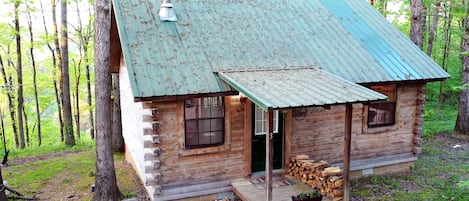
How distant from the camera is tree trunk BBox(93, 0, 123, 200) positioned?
24.9 feet

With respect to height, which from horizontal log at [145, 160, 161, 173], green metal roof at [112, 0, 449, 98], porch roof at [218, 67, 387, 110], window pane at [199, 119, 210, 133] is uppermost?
green metal roof at [112, 0, 449, 98]

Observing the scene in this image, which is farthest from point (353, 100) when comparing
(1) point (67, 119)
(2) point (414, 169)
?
(1) point (67, 119)

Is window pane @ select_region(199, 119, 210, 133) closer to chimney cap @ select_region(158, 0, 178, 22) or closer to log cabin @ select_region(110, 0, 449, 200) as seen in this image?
log cabin @ select_region(110, 0, 449, 200)

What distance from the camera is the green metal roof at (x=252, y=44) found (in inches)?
306

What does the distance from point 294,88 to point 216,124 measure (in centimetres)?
209

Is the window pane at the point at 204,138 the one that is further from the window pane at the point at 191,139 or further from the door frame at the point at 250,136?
the door frame at the point at 250,136

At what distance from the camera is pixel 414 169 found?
10258mm

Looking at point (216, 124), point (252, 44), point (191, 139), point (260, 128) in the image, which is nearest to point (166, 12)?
point (252, 44)

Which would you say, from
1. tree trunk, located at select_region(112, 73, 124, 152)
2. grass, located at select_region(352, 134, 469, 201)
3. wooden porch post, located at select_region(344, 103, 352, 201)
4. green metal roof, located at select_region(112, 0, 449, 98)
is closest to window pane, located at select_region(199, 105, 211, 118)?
green metal roof, located at select_region(112, 0, 449, 98)

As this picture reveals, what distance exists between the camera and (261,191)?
7.82 meters

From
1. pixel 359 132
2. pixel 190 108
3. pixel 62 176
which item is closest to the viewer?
pixel 190 108

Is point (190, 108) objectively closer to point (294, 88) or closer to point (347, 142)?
point (294, 88)

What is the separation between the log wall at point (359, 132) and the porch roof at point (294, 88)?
3.91ft

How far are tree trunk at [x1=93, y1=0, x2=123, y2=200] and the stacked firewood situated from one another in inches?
169
